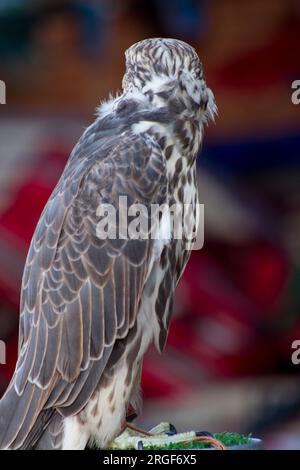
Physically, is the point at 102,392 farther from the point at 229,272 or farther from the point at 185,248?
the point at 229,272

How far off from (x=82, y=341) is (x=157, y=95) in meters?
0.51

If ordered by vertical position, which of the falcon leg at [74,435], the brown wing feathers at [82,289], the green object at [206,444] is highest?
the brown wing feathers at [82,289]

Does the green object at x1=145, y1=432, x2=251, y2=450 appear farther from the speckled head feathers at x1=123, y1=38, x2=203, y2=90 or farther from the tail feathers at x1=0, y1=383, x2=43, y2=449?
the speckled head feathers at x1=123, y1=38, x2=203, y2=90

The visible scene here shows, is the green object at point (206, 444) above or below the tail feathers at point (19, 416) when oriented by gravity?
below

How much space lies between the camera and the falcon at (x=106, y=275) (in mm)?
1670

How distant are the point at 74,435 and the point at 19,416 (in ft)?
0.37

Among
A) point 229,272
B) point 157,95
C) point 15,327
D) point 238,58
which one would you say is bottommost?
point 15,327

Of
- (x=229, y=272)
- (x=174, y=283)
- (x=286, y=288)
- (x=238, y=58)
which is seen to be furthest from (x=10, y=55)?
(x=174, y=283)

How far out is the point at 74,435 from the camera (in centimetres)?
167

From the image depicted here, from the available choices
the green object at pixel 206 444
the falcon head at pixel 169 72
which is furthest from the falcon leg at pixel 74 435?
the falcon head at pixel 169 72

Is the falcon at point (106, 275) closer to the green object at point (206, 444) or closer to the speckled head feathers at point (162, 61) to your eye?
the speckled head feathers at point (162, 61)

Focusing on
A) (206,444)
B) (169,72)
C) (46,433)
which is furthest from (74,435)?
(169,72)

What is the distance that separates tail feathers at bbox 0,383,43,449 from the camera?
1.65m

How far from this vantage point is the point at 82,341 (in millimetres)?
1683
